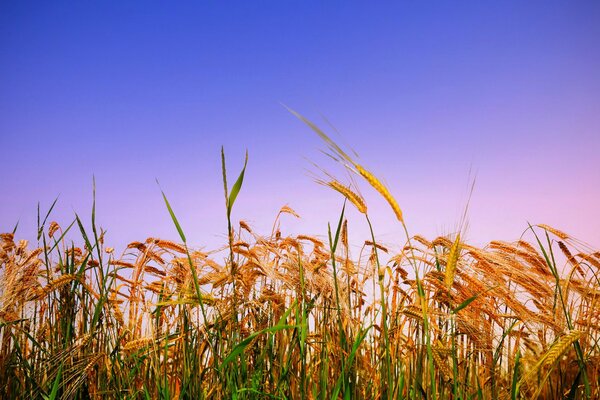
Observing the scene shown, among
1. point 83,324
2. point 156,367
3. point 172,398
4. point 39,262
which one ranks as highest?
point 39,262

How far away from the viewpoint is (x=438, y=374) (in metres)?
2.45

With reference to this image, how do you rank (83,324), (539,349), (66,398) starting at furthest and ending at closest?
(83,324)
(539,349)
(66,398)

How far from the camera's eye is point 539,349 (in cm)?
263

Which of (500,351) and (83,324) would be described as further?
(83,324)

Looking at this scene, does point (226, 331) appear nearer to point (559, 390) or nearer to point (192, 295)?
point (192, 295)

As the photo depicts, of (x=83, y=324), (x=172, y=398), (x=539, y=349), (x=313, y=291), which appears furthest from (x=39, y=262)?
(x=539, y=349)

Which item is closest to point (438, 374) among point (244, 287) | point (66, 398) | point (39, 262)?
point (244, 287)

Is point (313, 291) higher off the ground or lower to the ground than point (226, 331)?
higher

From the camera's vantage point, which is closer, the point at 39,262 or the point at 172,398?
the point at 172,398

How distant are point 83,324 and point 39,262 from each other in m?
0.47

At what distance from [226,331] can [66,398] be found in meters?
0.78

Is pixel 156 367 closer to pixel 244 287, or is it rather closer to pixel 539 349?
pixel 244 287

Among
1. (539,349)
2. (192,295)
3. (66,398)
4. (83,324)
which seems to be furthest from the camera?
(83,324)

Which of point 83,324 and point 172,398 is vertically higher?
point 83,324
